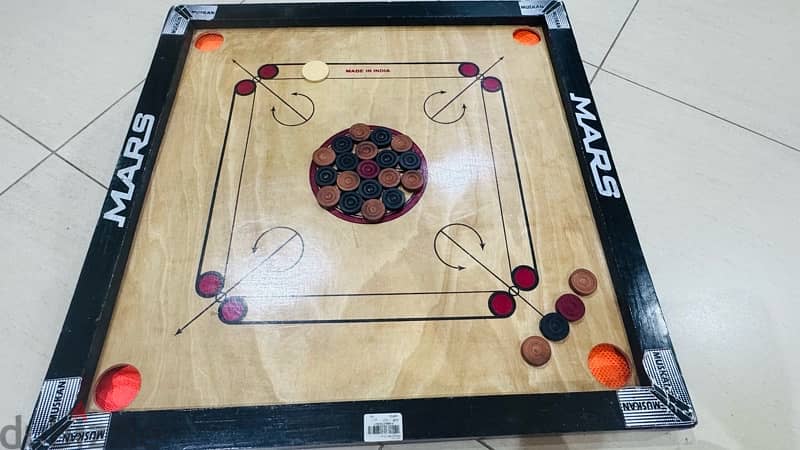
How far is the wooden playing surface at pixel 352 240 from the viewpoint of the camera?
77 centimetres

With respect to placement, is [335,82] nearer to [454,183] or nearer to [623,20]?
[454,183]

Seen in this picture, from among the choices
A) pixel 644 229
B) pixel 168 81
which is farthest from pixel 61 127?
pixel 644 229

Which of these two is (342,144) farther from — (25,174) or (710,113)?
(710,113)

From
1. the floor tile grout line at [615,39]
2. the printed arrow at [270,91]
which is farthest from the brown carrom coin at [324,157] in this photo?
the floor tile grout line at [615,39]

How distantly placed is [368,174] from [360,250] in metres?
0.16

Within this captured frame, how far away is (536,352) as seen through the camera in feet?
2.55

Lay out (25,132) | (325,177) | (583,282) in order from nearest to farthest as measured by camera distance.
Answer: (583,282), (325,177), (25,132)

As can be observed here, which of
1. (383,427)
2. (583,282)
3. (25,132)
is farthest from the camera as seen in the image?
(25,132)

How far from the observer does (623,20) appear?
142cm

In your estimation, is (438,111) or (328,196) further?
(438,111)

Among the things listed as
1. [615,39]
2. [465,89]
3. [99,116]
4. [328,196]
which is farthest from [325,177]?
[615,39]

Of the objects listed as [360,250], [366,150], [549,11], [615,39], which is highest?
[615,39]

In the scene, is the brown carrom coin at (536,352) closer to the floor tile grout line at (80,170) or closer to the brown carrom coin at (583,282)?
the brown carrom coin at (583,282)

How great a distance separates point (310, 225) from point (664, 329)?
604 millimetres
